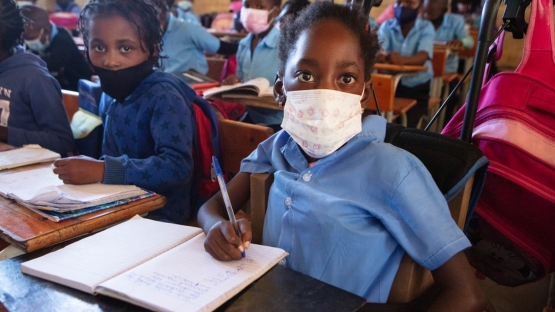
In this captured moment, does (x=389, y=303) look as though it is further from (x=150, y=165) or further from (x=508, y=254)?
(x=150, y=165)

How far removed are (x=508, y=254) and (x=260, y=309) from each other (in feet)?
2.59

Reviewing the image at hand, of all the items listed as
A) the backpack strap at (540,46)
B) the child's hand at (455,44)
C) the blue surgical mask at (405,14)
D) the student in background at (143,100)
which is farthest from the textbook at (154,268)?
the child's hand at (455,44)

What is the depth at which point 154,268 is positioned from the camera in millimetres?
783

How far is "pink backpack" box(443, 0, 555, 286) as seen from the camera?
1.07 meters

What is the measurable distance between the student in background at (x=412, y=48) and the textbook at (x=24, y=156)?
8.93ft

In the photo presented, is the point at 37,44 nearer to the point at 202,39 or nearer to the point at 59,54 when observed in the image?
the point at 59,54


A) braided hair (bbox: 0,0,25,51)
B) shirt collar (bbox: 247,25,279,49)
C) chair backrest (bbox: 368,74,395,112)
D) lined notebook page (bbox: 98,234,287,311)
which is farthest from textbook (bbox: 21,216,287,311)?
shirt collar (bbox: 247,25,279,49)

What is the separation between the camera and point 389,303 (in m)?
0.90

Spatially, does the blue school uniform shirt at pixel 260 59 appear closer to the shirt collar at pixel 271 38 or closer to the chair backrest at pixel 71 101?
the shirt collar at pixel 271 38

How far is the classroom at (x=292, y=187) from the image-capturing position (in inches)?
30.8

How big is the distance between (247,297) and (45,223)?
0.51 metres

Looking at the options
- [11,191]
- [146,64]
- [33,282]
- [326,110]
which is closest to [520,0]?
[326,110]

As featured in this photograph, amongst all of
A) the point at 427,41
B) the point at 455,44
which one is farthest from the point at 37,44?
the point at 455,44

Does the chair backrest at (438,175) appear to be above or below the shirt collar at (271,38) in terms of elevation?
below
